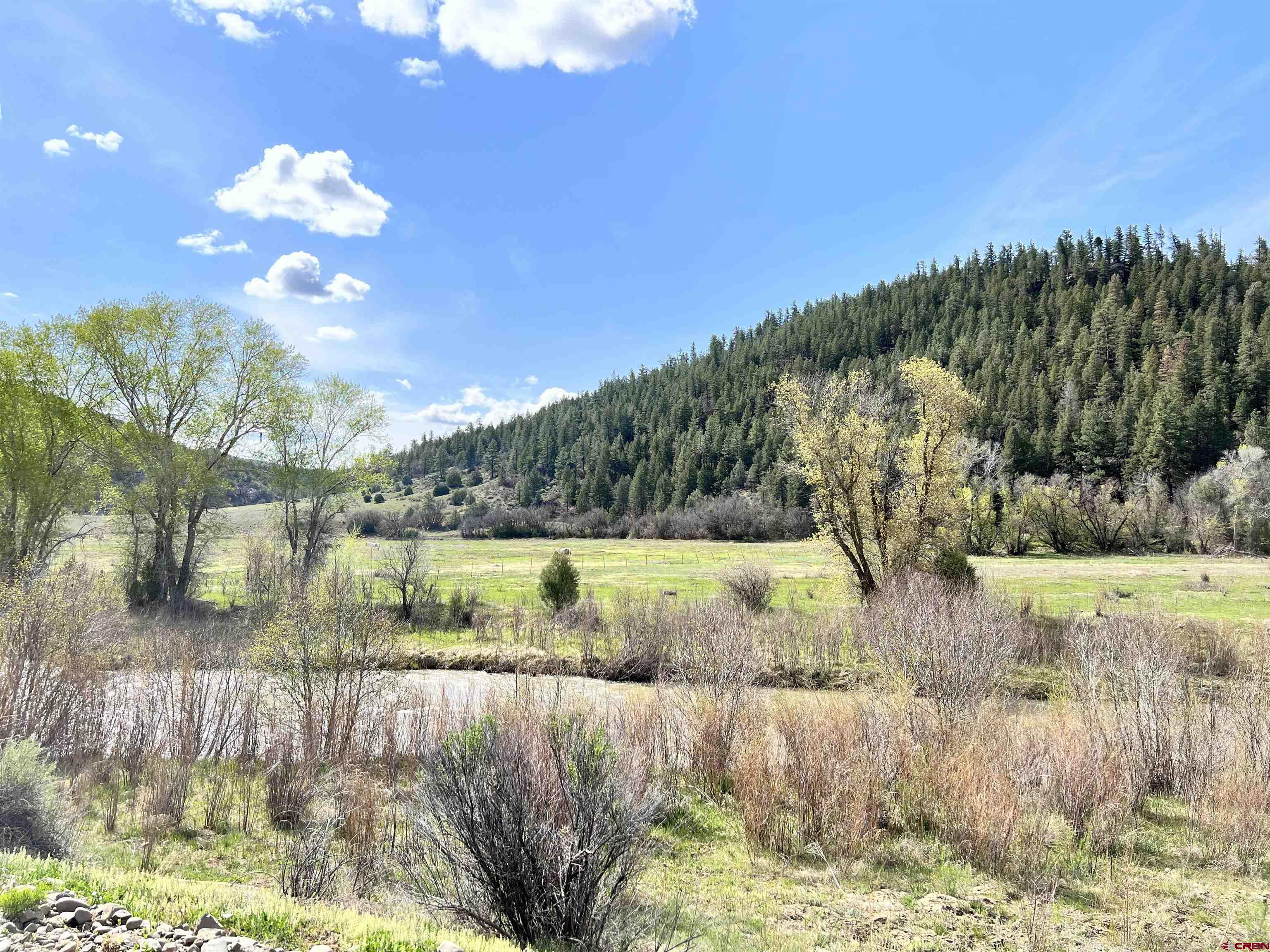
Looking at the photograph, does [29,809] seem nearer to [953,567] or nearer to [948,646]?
[948,646]

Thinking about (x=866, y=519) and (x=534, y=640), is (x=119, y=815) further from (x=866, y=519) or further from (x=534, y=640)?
(x=866, y=519)

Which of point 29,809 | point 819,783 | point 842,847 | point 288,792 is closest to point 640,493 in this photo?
point 288,792

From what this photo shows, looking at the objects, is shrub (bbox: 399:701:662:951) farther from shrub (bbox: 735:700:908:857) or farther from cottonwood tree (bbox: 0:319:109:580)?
cottonwood tree (bbox: 0:319:109:580)

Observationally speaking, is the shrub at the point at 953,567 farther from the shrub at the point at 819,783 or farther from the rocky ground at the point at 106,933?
the rocky ground at the point at 106,933

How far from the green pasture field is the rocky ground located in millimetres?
22063

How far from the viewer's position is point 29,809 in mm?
8016

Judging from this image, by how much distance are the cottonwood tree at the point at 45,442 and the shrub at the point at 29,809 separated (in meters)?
24.2

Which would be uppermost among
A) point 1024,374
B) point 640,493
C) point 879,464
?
point 1024,374

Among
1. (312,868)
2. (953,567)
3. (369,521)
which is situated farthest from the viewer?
(369,521)

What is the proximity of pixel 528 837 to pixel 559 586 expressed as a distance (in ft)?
90.0

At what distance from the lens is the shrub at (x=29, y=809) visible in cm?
767

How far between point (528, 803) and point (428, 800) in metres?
1.19

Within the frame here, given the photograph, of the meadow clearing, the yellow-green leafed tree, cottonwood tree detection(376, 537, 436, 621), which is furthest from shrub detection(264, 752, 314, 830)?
cottonwood tree detection(376, 537, 436, 621)

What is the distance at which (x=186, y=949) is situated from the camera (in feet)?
14.0
